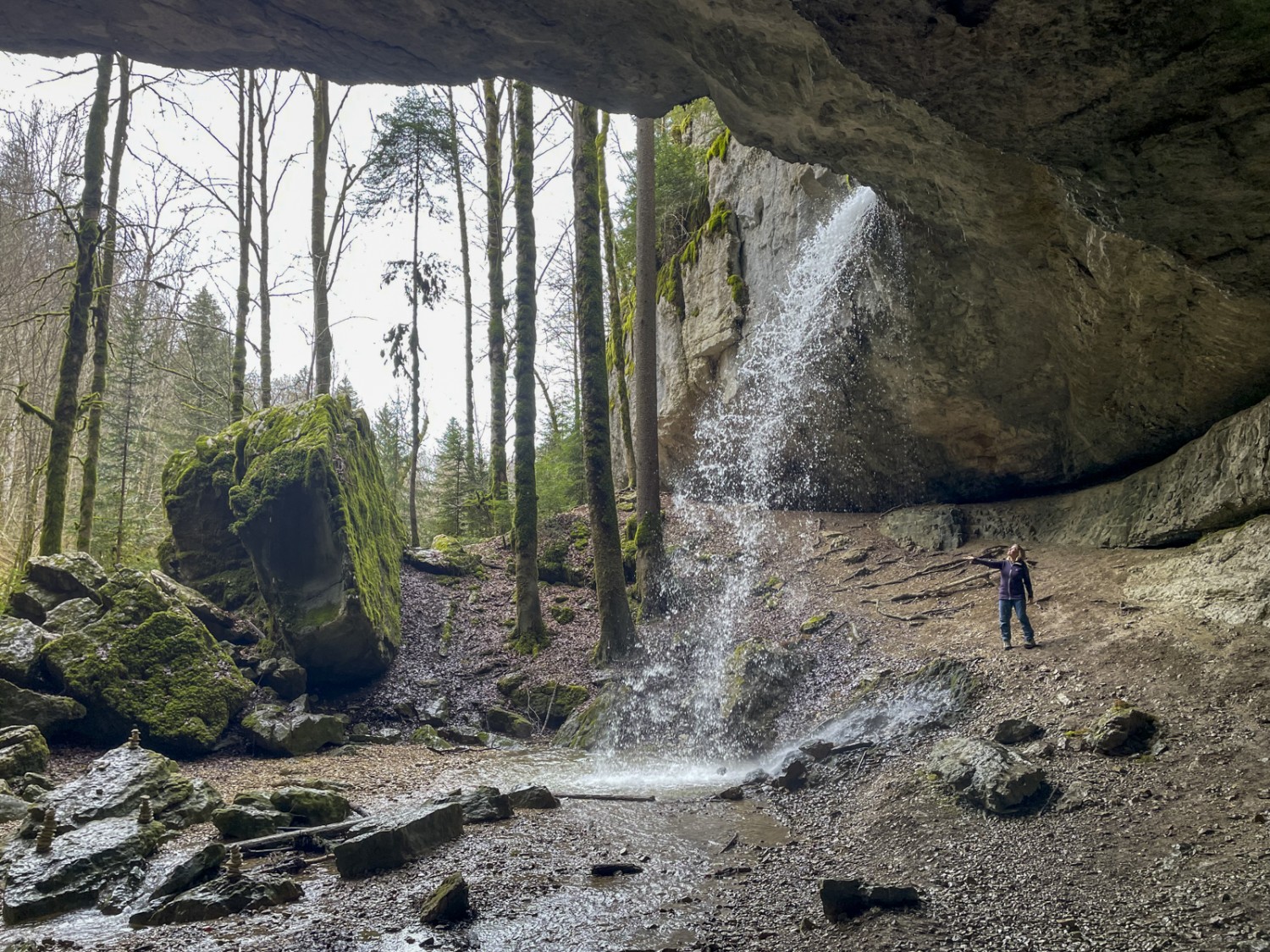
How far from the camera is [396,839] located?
5234 mm

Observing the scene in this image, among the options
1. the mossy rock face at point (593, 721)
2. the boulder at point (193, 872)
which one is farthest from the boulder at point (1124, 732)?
the boulder at point (193, 872)

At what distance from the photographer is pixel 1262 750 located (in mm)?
5066

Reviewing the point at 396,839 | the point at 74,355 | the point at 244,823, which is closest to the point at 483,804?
the point at 396,839

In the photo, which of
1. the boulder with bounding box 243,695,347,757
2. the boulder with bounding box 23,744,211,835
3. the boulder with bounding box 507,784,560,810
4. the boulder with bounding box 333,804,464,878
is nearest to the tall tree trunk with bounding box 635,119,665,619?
the boulder with bounding box 243,695,347,757

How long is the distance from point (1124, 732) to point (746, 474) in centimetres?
1140

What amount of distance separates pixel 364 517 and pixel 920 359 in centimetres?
974

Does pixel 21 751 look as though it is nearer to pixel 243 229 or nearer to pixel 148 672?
pixel 148 672

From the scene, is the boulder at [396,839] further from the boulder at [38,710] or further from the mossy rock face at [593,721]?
the boulder at [38,710]

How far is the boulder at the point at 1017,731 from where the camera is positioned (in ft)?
20.2

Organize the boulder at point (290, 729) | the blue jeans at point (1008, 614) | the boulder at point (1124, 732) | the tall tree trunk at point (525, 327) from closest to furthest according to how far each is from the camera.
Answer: the boulder at point (1124, 732)
the blue jeans at point (1008, 614)
the boulder at point (290, 729)
the tall tree trunk at point (525, 327)

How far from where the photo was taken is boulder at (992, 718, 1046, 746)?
6.17m

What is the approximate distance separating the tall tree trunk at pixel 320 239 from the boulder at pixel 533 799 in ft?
42.6

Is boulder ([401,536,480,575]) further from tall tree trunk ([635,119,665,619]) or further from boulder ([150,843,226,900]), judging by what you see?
boulder ([150,843,226,900])

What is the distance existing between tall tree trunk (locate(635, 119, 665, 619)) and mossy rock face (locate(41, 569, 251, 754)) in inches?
281
